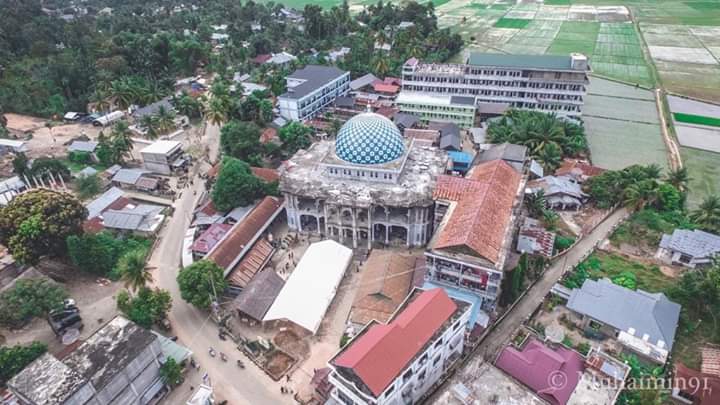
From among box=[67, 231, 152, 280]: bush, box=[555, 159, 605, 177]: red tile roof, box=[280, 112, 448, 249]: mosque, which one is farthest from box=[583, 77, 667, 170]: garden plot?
box=[67, 231, 152, 280]: bush

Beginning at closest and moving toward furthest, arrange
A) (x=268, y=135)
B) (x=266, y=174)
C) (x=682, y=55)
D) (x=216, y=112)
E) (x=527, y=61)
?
(x=266, y=174) < (x=216, y=112) < (x=268, y=135) < (x=527, y=61) < (x=682, y=55)

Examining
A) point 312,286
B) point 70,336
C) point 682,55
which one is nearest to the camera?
point 70,336

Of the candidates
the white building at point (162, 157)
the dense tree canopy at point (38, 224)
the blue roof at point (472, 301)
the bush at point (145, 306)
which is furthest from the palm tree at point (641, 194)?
the dense tree canopy at point (38, 224)

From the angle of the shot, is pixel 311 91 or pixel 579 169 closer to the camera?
pixel 579 169

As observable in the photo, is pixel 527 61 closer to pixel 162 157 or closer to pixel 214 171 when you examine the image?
pixel 214 171

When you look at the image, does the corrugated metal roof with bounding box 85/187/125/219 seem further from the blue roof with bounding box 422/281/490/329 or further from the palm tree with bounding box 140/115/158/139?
the blue roof with bounding box 422/281/490/329

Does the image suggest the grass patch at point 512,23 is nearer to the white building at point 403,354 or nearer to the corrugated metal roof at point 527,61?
the corrugated metal roof at point 527,61

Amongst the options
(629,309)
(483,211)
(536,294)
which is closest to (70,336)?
(483,211)
